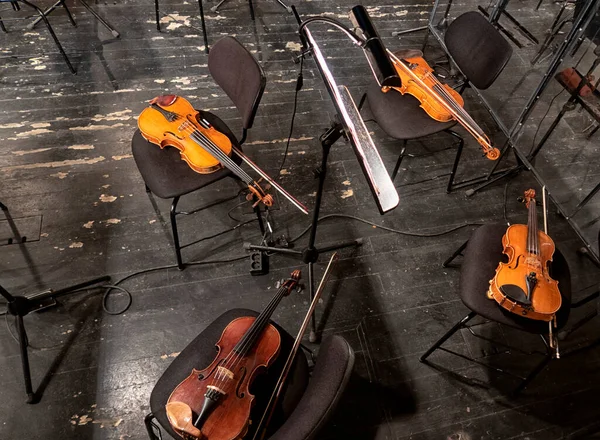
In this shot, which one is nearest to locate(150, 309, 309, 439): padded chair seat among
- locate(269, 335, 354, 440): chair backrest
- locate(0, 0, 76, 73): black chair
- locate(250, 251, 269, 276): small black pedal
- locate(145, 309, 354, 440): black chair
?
locate(145, 309, 354, 440): black chair

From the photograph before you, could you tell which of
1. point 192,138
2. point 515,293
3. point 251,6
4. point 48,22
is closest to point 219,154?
point 192,138

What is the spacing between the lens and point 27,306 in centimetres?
201

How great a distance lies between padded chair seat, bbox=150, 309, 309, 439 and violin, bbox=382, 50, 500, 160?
1.48 m

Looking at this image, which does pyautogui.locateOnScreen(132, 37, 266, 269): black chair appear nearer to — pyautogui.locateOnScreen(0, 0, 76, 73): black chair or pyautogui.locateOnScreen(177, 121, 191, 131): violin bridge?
pyautogui.locateOnScreen(177, 121, 191, 131): violin bridge

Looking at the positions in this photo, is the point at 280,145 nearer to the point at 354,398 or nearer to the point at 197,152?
the point at 197,152

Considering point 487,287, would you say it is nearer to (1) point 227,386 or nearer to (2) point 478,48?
(1) point 227,386

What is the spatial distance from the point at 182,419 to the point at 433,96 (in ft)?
6.63

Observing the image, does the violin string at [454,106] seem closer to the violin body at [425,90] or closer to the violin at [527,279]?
the violin body at [425,90]

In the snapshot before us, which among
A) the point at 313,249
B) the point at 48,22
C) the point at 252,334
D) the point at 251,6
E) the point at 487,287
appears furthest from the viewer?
the point at 251,6

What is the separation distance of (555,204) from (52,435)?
301cm

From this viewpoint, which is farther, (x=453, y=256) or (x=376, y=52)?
(x=453, y=256)

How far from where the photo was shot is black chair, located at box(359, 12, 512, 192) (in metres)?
2.36

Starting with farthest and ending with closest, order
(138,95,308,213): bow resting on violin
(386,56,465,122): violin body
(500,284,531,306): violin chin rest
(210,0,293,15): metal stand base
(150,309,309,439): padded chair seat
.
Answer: (210,0,293,15): metal stand base → (386,56,465,122): violin body → (138,95,308,213): bow resting on violin → (500,284,531,306): violin chin rest → (150,309,309,439): padded chair seat

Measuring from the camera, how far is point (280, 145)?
288 centimetres
